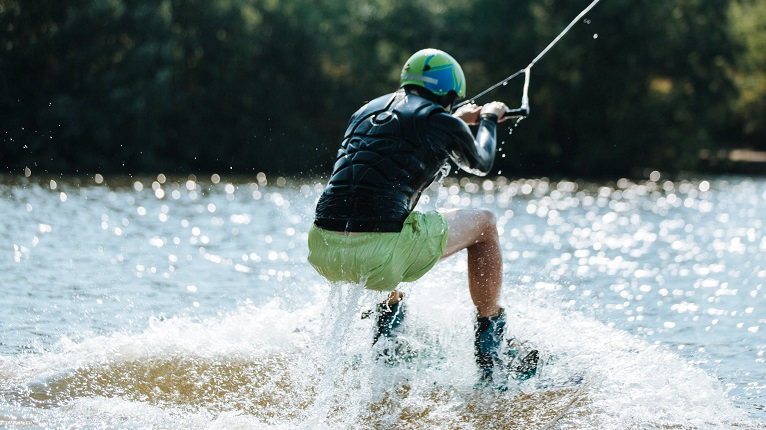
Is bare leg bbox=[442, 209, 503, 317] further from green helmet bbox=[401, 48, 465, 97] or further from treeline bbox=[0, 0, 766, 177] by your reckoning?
treeline bbox=[0, 0, 766, 177]

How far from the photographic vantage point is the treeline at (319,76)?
26.1 metres

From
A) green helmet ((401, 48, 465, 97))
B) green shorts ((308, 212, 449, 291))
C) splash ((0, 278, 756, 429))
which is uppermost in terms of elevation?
green helmet ((401, 48, 465, 97))

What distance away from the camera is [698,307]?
356 inches

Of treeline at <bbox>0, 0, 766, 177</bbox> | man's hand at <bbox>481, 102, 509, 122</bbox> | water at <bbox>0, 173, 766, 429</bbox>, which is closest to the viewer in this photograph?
water at <bbox>0, 173, 766, 429</bbox>

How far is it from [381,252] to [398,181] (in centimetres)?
41

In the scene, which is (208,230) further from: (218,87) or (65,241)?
(218,87)

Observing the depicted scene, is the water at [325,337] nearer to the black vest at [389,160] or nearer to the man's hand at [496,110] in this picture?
the black vest at [389,160]

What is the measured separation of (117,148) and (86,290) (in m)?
19.6

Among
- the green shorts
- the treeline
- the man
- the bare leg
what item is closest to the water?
the green shorts

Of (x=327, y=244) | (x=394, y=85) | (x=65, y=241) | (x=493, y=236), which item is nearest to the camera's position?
(x=327, y=244)

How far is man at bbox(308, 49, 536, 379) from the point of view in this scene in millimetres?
5508

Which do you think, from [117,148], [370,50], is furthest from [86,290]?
[370,50]

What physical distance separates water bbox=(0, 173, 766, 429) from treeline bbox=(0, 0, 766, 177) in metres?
13.8

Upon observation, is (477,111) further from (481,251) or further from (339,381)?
(339,381)
